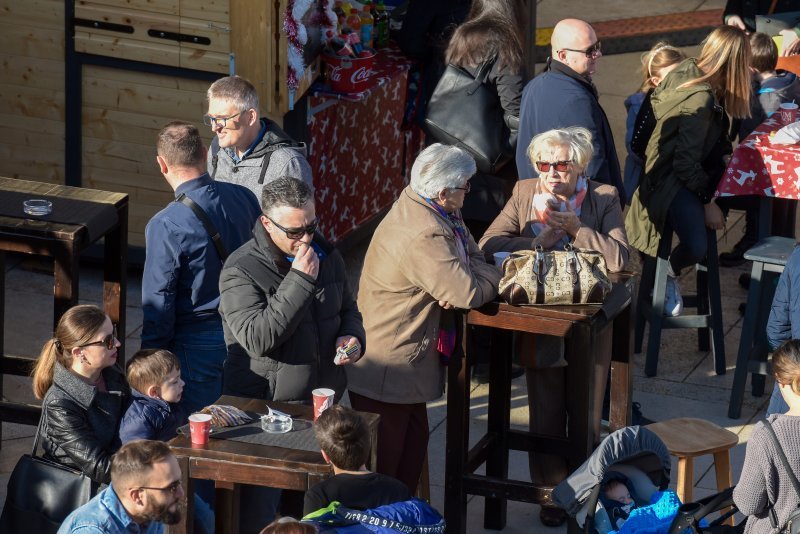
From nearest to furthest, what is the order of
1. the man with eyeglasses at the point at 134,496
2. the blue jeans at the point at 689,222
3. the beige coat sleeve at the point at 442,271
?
1. the man with eyeglasses at the point at 134,496
2. the beige coat sleeve at the point at 442,271
3. the blue jeans at the point at 689,222

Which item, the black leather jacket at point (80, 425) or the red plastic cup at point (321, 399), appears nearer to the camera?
the black leather jacket at point (80, 425)

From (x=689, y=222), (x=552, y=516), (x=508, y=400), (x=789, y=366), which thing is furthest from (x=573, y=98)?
Answer: (x=789, y=366)

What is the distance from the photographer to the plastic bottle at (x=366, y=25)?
9.43 meters

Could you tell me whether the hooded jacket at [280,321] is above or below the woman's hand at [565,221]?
below

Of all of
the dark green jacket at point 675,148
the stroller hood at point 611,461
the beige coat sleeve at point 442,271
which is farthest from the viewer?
the dark green jacket at point 675,148

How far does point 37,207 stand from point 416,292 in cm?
185

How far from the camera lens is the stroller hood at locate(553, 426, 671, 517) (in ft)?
17.3

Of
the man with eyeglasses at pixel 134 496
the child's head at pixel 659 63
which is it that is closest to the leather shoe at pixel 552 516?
the man with eyeglasses at pixel 134 496

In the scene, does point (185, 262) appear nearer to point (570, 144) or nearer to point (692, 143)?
point (570, 144)

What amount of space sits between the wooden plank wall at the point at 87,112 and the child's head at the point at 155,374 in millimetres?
3549

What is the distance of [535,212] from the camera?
635cm

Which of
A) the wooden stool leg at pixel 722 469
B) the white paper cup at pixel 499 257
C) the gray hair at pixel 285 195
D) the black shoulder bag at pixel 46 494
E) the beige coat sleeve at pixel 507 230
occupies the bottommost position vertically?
the wooden stool leg at pixel 722 469

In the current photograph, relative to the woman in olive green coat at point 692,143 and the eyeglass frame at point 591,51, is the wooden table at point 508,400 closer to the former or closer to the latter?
the eyeglass frame at point 591,51

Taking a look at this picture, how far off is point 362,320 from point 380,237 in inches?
14.8
